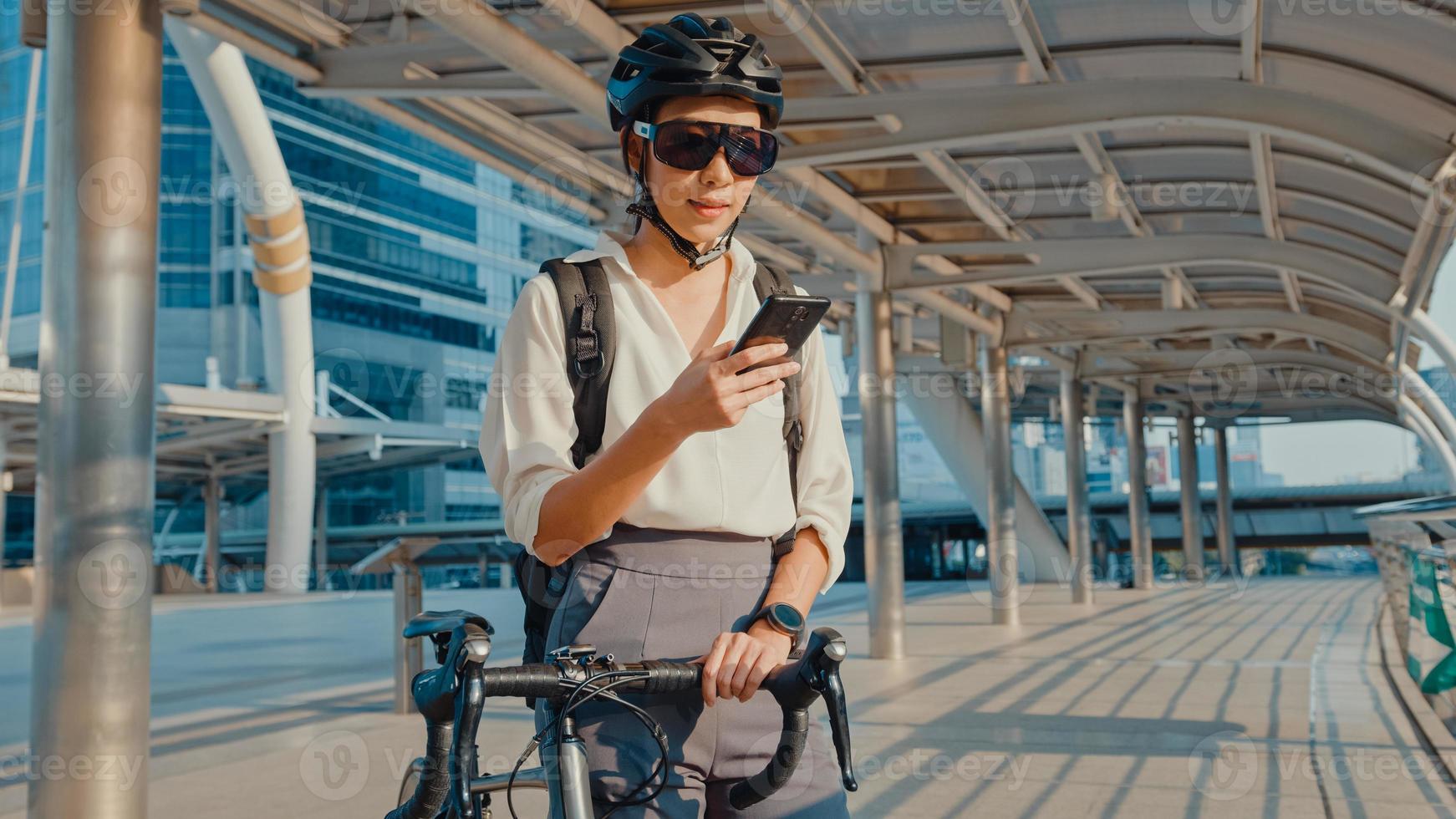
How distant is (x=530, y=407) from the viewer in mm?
1738

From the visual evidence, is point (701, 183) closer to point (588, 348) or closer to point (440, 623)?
point (588, 348)

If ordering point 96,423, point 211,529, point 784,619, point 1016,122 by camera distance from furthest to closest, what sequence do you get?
point 211,529 < point 1016,122 < point 96,423 < point 784,619

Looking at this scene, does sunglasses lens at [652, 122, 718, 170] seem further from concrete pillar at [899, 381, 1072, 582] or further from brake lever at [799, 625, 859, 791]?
concrete pillar at [899, 381, 1072, 582]

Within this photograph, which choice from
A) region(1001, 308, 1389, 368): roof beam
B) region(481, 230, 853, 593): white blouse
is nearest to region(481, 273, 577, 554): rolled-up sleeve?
region(481, 230, 853, 593): white blouse

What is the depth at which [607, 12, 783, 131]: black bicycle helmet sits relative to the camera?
177 cm

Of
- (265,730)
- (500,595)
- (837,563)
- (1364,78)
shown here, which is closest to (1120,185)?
(1364,78)

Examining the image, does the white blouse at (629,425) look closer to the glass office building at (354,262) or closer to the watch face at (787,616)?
the watch face at (787,616)

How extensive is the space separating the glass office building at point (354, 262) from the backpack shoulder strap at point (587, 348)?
43.9 metres

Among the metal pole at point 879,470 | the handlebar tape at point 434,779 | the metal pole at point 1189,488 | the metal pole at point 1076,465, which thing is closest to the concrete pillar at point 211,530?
the metal pole at point 1076,465

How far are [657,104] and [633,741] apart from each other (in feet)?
2.95

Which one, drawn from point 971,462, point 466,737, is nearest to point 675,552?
point 466,737

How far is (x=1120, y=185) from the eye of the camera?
12359 mm

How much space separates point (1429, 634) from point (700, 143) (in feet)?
30.1

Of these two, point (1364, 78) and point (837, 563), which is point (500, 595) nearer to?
point (1364, 78)
